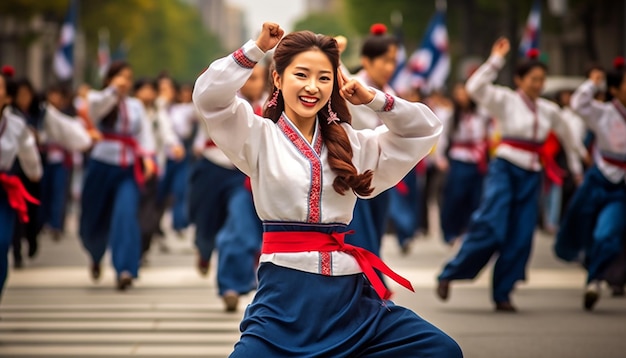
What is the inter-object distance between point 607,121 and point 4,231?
15.7 ft

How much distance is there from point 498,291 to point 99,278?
4073mm

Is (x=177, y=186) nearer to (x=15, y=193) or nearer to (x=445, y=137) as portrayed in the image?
(x=445, y=137)

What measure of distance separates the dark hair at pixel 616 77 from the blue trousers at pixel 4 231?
484 centimetres

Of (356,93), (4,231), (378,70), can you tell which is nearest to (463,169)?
(378,70)

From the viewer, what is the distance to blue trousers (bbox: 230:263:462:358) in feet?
18.2

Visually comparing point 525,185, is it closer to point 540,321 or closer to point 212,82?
point 540,321

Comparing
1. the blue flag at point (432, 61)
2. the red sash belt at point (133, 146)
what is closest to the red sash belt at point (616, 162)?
the red sash belt at point (133, 146)

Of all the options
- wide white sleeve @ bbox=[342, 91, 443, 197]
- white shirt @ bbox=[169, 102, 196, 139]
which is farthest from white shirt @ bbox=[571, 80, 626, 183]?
white shirt @ bbox=[169, 102, 196, 139]

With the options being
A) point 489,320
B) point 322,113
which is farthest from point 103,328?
point 322,113

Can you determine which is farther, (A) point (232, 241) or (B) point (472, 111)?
(B) point (472, 111)

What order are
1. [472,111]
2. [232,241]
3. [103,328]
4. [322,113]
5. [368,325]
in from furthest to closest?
[472,111] < [232,241] < [103,328] < [322,113] < [368,325]

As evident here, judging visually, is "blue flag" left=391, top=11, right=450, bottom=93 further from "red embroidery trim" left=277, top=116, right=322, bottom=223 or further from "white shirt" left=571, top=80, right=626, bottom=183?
"red embroidery trim" left=277, top=116, right=322, bottom=223

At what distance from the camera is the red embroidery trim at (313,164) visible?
230 inches

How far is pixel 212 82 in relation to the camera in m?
5.73
